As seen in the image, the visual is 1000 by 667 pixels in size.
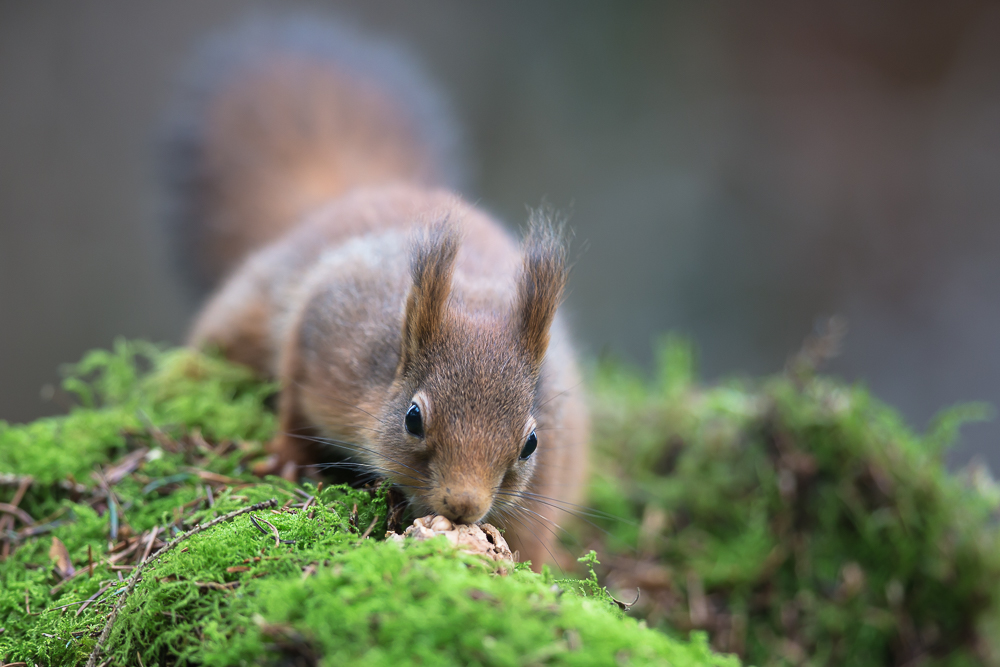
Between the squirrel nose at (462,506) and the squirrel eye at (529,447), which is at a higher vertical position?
the squirrel eye at (529,447)

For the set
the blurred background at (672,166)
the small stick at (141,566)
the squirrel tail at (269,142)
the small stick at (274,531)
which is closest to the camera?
the small stick at (141,566)

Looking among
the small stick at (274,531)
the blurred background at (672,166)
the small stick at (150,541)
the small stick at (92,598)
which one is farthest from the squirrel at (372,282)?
the blurred background at (672,166)

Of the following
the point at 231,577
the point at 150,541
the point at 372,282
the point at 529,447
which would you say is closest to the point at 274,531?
the point at 231,577

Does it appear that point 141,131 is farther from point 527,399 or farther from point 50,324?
point 527,399

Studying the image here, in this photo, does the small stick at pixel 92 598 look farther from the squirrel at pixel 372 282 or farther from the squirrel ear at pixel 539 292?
the squirrel ear at pixel 539 292

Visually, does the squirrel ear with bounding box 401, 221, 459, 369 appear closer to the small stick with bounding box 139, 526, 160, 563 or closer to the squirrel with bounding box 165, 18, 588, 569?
the squirrel with bounding box 165, 18, 588, 569
